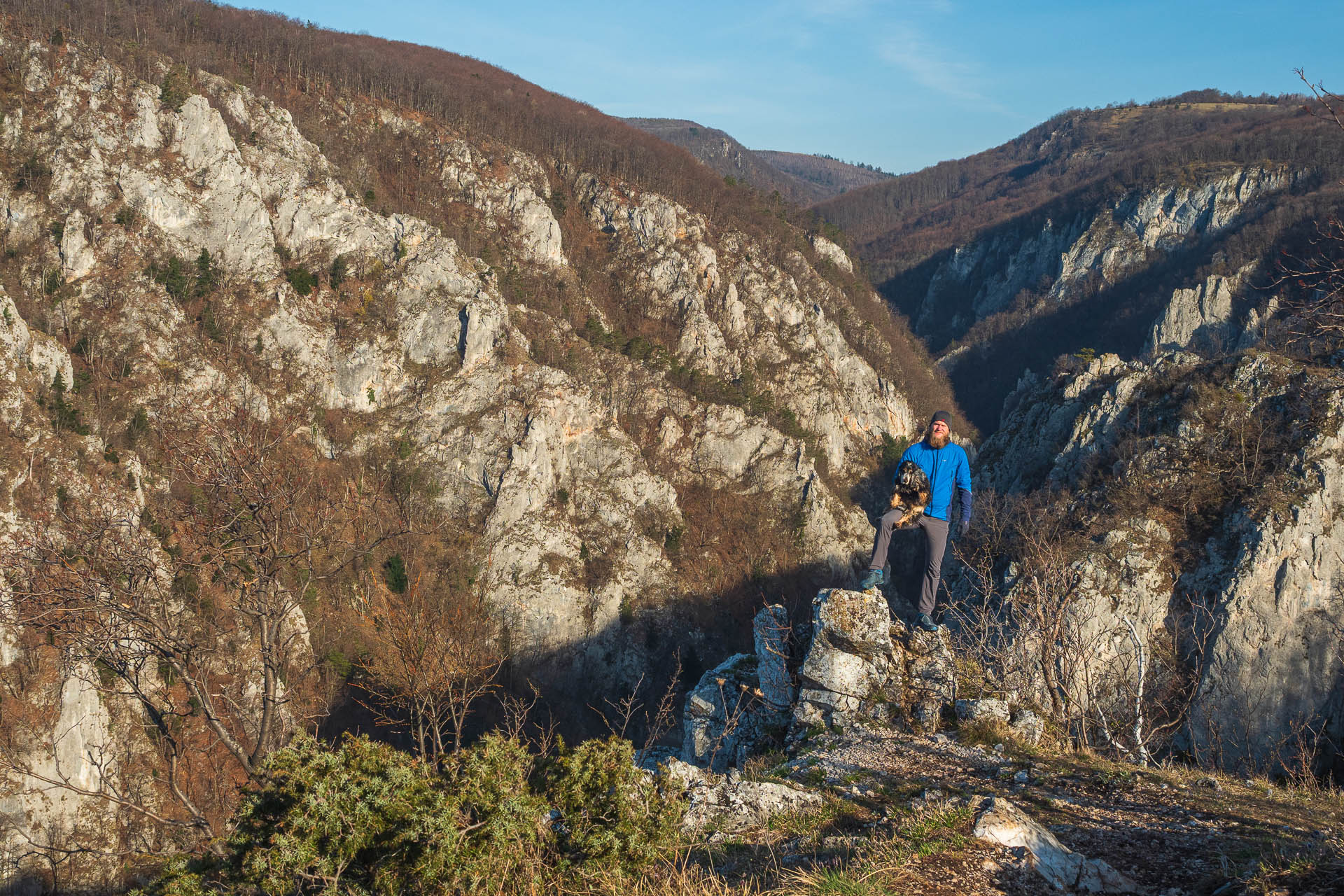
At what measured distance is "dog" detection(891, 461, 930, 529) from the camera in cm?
880

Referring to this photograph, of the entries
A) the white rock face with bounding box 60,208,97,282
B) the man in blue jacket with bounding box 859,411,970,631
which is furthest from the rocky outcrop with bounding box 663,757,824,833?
the white rock face with bounding box 60,208,97,282

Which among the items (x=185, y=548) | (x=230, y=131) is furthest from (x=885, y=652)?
(x=230, y=131)

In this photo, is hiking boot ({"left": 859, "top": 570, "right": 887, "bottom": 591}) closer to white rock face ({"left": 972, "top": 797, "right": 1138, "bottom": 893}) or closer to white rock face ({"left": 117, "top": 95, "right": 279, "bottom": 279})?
white rock face ({"left": 972, "top": 797, "right": 1138, "bottom": 893})

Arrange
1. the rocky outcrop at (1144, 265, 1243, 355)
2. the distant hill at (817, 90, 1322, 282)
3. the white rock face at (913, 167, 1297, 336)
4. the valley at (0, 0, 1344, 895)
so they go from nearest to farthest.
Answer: the valley at (0, 0, 1344, 895) < the rocky outcrop at (1144, 265, 1243, 355) < the white rock face at (913, 167, 1297, 336) < the distant hill at (817, 90, 1322, 282)

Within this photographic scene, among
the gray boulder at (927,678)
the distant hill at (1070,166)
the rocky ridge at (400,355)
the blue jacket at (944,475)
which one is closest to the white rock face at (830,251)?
the rocky ridge at (400,355)

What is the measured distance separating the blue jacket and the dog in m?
0.07

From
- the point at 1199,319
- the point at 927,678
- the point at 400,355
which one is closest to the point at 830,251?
the point at 1199,319

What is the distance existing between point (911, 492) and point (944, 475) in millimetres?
435

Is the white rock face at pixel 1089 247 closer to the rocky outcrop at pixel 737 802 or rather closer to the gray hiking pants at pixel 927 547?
the gray hiking pants at pixel 927 547

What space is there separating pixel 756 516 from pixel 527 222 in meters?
37.3

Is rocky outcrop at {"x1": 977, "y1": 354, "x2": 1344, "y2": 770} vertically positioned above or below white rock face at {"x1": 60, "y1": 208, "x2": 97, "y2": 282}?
below

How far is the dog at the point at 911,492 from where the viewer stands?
28.9 feet

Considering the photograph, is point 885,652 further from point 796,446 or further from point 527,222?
point 527,222

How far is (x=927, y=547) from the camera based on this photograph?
8.93m
